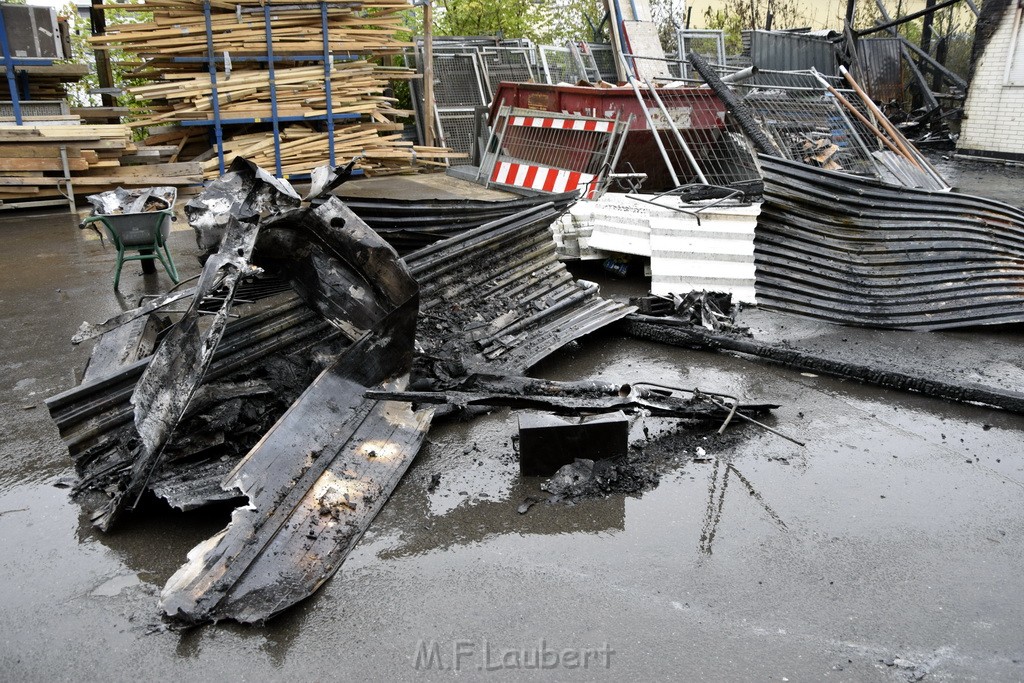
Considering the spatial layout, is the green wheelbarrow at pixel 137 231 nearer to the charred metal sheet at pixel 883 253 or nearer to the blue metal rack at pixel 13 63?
the blue metal rack at pixel 13 63

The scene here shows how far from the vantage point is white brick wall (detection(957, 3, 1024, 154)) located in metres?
13.7

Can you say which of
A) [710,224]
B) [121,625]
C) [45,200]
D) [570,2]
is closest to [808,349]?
[710,224]

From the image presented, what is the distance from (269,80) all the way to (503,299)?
811 centimetres

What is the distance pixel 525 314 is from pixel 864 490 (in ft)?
9.25

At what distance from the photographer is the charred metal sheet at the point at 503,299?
18.1ft

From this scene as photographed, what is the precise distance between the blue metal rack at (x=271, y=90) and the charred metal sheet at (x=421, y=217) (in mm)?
6592

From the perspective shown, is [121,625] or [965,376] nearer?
[121,625]

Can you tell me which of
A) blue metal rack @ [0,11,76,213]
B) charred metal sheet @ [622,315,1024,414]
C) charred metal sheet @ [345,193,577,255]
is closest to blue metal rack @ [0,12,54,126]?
blue metal rack @ [0,11,76,213]

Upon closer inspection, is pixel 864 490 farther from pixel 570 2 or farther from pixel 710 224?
pixel 570 2

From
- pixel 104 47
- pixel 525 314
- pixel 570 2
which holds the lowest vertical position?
pixel 525 314

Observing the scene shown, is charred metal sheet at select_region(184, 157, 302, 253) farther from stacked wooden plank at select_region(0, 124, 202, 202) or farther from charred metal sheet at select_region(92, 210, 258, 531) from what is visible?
stacked wooden plank at select_region(0, 124, 202, 202)

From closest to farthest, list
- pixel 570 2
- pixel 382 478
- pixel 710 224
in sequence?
pixel 382 478 < pixel 710 224 < pixel 570 2

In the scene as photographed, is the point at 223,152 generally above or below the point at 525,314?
above

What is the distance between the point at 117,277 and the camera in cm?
746
